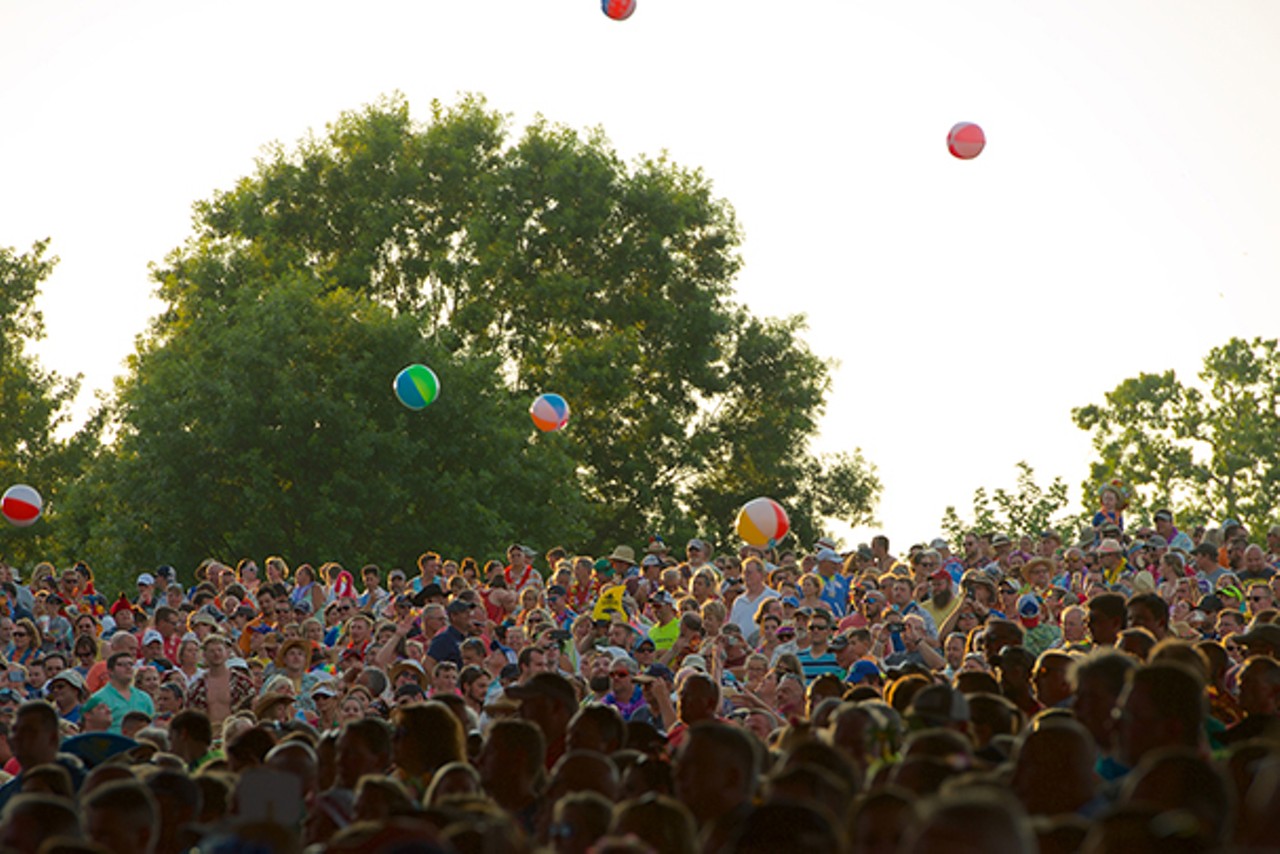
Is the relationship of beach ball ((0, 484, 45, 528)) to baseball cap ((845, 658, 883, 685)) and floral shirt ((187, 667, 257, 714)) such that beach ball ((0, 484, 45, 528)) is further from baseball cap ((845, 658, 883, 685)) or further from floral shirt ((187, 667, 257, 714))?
baseball cap ((845, 658, 883, 685))

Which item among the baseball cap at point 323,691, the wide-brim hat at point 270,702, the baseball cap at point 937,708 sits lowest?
the wide-brim hat at point 270,702

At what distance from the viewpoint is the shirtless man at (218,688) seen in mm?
12461

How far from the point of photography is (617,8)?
17.7 meters

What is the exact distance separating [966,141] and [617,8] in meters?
3.69

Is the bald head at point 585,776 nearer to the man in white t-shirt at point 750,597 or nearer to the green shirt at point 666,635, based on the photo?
the green shirt at point 666,635

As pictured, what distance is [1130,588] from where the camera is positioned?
15.4 m

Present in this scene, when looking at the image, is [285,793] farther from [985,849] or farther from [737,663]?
[737,663]

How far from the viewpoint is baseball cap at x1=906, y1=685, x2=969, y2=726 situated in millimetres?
6395

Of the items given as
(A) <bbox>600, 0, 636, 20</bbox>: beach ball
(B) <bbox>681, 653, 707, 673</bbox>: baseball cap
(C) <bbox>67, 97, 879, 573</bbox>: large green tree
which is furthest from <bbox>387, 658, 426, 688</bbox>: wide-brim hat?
(C) <bbox>67, 97, 879, 573</bbox>: large green tree

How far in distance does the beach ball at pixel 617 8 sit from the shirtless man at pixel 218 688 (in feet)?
25.8

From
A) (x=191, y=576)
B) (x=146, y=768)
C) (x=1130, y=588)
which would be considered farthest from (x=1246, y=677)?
(x=191, y=576)

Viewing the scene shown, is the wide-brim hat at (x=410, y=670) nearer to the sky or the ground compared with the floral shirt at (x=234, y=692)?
nearer to the sky

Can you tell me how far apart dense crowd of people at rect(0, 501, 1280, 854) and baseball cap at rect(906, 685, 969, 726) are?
13mm

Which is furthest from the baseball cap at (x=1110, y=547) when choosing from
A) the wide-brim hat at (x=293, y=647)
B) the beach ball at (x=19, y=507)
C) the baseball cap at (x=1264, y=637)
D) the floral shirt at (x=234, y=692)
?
the beach ball at (x=19, y=507)
